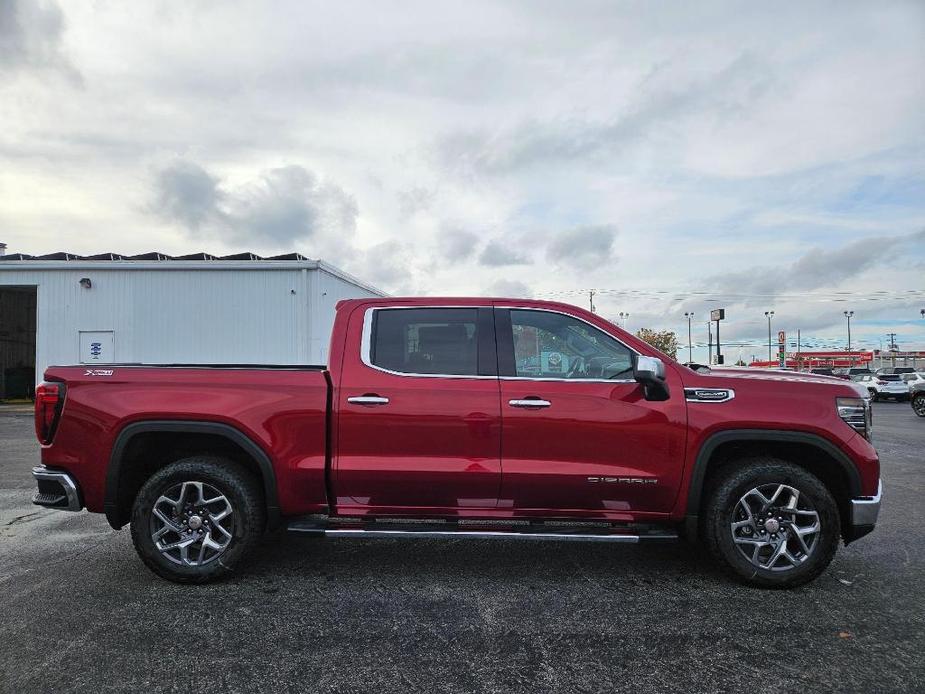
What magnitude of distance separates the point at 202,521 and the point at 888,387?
33784 millimetres

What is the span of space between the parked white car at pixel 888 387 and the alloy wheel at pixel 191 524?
107ft

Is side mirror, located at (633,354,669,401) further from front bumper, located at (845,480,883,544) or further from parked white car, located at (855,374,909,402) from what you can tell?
parked white car, located at (855,374,909,402)

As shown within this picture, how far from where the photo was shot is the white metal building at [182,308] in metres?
17.8

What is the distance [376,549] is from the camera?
4.71m

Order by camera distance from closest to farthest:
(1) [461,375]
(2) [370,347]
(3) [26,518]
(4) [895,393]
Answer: (1) [461,375]
(2) [370,347]
(3) [26,518]
(4) [895,393]

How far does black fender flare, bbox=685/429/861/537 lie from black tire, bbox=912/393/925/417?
18.9 metres

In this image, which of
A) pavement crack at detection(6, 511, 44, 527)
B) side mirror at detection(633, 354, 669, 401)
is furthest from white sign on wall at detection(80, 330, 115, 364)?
side mirror at detection(633, 354, 669, 401)

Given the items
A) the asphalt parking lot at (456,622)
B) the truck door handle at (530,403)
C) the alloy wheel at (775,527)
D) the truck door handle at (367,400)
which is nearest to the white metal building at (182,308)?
the asphalt parking lot at (456,622)

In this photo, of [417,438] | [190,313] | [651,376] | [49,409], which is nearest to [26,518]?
[49,409]

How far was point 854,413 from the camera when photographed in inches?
154

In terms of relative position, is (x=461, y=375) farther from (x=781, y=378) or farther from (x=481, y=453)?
(x=781, y=378)

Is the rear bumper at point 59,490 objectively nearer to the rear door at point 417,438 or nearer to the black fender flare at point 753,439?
the rear door at point 417,438

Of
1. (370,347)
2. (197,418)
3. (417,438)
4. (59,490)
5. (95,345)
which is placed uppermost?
(95,345)

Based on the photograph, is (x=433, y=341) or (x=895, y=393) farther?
(x=895, y=393)
